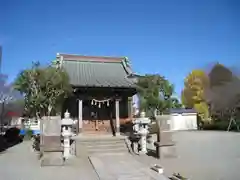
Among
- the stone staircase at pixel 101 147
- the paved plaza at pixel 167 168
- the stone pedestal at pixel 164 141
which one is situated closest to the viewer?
the paved plaza at pixel 167 168

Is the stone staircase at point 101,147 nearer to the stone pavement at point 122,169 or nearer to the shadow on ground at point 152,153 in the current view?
the shadow on ground at point 152,153

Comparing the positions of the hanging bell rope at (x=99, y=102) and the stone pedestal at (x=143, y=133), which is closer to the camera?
the stone pedestal at (x=143, y=133)

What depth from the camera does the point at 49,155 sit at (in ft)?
30.6

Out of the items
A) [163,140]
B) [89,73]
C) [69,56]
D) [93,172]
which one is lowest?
[93,172]

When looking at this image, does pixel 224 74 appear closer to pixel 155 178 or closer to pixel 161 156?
pixel 155 178

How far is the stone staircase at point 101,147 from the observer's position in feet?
39.3

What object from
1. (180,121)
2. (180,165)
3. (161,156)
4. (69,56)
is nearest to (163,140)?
(161,156)

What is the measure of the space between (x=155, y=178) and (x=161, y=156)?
3.65 m

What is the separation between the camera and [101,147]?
12672 mm

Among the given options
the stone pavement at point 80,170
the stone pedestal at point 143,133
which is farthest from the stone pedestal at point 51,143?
the stone pedestal at point 143,133

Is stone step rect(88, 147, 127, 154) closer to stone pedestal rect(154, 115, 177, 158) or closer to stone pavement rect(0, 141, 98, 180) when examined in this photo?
stone pavement rect(0, 141, 98, 180)

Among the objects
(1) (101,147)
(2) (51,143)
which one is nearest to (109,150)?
(1) (101,147)

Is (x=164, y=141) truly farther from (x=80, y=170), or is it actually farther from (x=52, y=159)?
(x=52, y=159)

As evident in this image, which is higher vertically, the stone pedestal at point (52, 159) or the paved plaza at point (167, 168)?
the stone pedestal at point (52, 159)
